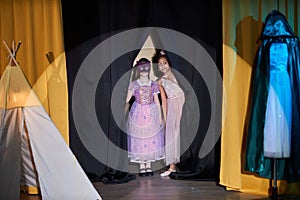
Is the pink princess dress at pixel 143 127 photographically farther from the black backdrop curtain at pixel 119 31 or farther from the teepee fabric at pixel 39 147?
the teepee fabric at pixel 39 147

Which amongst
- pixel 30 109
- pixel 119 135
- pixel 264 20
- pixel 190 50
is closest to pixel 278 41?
pixel 264 20

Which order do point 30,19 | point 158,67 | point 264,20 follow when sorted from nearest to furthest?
point 264,20
point 30,19
point 158,67

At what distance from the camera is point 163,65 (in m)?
4.38

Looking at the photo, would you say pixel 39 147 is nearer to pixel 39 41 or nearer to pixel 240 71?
pixel 39 41

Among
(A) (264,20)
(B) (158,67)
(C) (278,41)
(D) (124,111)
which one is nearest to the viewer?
(C) (278,41)

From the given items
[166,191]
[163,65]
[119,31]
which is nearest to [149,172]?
[166,191]

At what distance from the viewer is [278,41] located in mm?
3350

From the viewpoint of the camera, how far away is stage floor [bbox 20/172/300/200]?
365 cm

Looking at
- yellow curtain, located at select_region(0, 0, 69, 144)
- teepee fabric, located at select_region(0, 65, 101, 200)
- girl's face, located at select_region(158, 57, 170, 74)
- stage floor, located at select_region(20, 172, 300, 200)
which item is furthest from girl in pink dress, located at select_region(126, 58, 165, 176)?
teepee fabric, located at select_region(0, 65, 101, 200)

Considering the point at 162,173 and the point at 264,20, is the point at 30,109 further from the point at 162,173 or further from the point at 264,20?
the point at 264,20

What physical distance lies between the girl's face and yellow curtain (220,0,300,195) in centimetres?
77

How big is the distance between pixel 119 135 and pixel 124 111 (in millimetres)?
250

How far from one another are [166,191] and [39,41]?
73.6 inches

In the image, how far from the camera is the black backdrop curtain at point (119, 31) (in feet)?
13.4
